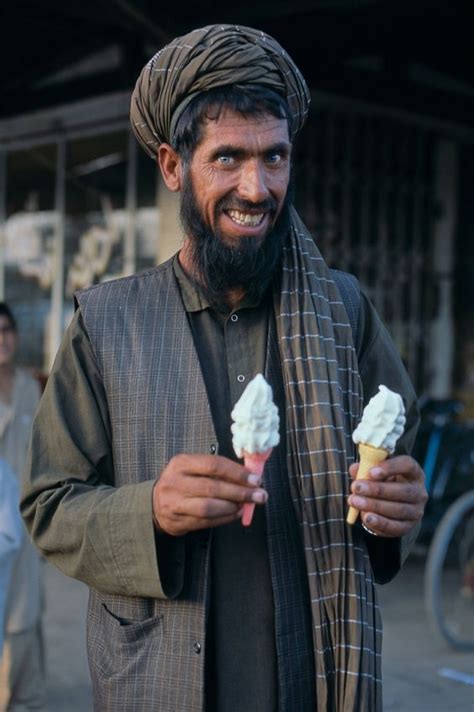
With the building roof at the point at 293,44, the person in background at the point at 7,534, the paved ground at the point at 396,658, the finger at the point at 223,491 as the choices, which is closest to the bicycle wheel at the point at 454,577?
the paved ground at the point at 396,658

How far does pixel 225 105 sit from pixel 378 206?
577 cm

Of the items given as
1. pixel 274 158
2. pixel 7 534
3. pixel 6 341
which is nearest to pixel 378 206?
pixel 6 341

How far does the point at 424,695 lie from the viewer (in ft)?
15.3

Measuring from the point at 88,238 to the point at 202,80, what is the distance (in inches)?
243

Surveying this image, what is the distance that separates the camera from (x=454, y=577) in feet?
19.7

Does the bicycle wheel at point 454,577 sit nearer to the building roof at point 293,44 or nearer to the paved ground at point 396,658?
the paved ground at point 396,658

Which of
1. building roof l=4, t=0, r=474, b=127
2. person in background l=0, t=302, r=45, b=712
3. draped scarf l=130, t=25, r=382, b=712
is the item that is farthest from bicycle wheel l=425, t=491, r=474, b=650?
draped scarf l=130, t=25, r=382, b=712

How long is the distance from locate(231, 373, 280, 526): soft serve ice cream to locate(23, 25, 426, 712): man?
0.16 m

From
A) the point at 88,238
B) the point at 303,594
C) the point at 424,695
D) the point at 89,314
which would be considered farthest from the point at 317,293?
the point at 88,238

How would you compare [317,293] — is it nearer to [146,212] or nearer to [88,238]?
[146,212]

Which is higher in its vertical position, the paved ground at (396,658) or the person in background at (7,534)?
the person in background at (7,534)

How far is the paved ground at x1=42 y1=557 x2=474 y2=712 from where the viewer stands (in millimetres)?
4586

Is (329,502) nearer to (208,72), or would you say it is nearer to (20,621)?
(208,72)

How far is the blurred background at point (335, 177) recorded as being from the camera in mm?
6242
